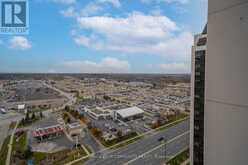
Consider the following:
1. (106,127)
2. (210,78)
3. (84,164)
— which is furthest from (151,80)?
(210,78)

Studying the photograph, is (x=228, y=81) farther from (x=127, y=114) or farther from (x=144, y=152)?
(x=127, y=114)

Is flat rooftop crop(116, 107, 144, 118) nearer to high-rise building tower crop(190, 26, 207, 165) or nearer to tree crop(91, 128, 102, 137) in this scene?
tree crop(91, 128, 102, 137)

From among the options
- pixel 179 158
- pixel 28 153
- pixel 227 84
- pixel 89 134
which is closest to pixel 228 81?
pixel 227 84

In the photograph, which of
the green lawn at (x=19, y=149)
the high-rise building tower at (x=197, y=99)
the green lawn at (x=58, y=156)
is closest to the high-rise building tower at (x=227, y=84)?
the high-rise building tower at (x=197, y=99)

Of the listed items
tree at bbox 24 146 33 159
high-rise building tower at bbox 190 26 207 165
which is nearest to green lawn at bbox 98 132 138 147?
tree at bbox 24 146 33 159

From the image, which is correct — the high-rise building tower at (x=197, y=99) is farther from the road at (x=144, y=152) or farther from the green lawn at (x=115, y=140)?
the green lawn at (x=115, y=140)
